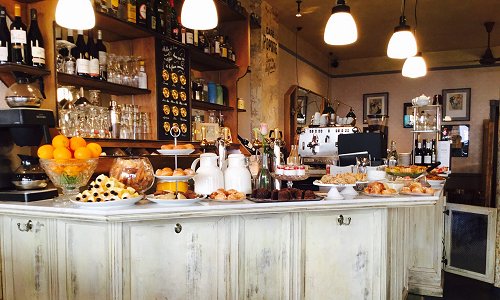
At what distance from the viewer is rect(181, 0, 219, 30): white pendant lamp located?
2.45m

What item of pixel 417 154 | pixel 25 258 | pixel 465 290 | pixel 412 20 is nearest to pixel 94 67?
pixel 25 258

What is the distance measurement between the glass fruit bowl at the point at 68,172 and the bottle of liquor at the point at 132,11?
157 centimetres

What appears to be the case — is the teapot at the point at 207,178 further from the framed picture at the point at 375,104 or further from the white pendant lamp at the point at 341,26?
the framed picture at the point at 375,104

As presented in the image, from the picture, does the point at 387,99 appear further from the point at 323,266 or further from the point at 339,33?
the point at 323,266

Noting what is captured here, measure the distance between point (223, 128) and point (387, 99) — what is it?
5717mm

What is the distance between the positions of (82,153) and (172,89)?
6.02 ft

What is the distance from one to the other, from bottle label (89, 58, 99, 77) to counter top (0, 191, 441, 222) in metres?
1.18

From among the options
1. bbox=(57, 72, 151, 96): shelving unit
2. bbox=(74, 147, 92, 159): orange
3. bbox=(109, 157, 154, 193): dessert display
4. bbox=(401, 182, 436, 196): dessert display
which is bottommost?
bbox=(401, 182, 436, 196): dessert display

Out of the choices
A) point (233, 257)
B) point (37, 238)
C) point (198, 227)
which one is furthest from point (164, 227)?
point (37, 238)

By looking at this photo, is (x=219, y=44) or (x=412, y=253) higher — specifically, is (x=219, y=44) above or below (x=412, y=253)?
above

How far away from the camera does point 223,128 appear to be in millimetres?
4664

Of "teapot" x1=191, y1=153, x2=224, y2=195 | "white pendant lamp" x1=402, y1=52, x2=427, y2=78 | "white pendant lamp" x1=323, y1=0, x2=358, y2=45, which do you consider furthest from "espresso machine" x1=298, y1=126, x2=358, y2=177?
"teapot" x1=191, y1=153, x2=224, y2=195

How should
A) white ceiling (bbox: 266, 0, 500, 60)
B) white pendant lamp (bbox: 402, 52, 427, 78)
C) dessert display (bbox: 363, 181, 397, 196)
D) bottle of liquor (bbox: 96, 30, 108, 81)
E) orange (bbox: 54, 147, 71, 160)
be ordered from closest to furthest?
orange (bbox: 54, 147, 71, 160) → dessert display (bbox: 363, 181, 397, 196) → bottle of liquor (bbox: 96, 30, 108, 81) → white pendant lamp (bbox: 402, 52, 427, 78) → white ceiling (bbox: 266, 0, 500, 60)

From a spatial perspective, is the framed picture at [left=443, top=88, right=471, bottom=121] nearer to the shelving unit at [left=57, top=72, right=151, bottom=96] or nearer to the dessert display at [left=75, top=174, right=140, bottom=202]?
the shelving unit at [left=57, top=72, right=151, bottom=96]
